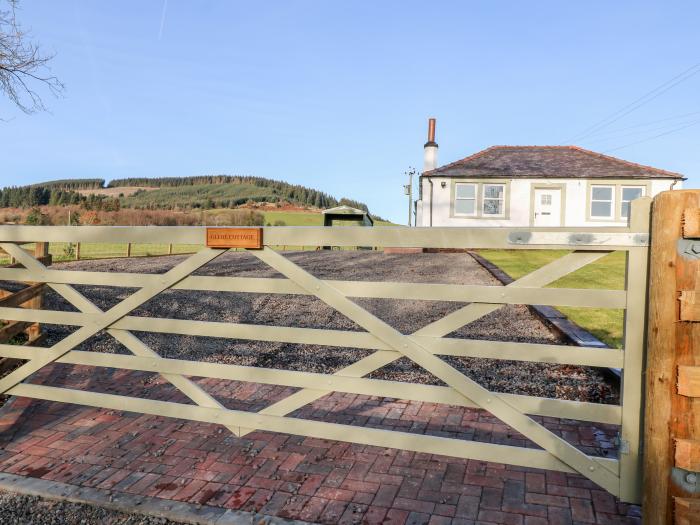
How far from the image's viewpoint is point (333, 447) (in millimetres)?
3658

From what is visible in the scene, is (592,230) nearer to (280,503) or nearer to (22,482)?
(280,503)

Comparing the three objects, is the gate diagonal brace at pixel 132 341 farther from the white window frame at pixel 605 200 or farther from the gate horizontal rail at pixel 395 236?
the white window frame at pixel 605 200

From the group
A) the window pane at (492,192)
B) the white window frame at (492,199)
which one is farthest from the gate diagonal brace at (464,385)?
the window pane at (492,192)

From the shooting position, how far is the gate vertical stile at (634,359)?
7.79 feet

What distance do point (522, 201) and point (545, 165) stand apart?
2.60m

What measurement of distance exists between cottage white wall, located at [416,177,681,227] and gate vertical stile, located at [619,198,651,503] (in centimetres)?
2083

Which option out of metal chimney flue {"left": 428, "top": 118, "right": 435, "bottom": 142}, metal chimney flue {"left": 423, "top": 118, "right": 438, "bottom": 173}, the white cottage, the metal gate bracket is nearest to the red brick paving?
the metal gate bracket

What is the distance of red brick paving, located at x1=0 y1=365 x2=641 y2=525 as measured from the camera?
2.84 meters

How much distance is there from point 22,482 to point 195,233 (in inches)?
79.3

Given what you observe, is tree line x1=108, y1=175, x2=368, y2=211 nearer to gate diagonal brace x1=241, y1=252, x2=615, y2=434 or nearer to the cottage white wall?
the cottage white wall

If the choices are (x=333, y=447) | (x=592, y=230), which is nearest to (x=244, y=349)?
(x=333, y=447)

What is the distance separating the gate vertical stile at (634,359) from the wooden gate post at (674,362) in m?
0.07

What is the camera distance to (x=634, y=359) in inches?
94.7

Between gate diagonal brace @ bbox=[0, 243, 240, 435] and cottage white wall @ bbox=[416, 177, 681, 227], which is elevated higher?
cottage white wall @ bbox=[416, 177, 681, 227]
